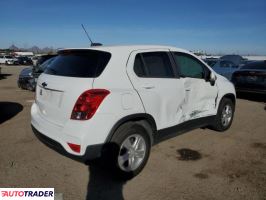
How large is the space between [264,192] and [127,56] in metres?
2.50

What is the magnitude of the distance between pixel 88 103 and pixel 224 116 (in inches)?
145

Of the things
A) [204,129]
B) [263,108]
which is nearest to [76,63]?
[204,129]

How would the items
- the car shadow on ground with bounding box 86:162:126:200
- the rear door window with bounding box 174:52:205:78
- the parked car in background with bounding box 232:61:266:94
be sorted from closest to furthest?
the car shadow on ground with bounding box 86:162:126:200
the rear door window with bounding box 174:52:205:78
the parked car in background with bounding box 232:61:266:94

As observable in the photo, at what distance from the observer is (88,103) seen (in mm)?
3301

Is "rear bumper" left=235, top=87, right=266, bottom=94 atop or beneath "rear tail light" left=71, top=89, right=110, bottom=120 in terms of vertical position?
beneath

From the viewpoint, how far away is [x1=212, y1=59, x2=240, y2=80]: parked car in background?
43.8ft

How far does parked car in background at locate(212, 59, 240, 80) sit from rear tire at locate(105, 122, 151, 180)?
10.4 metres

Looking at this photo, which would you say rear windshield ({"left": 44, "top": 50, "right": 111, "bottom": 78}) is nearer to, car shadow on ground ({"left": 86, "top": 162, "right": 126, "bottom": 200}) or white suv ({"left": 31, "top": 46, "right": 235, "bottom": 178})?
white suv ({"left": 31, "top": 46, "right": 235, "bottom": 178})

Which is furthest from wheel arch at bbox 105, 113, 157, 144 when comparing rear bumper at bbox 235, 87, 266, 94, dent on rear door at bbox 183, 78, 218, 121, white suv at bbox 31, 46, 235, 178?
rear bumper at bbox 235, 87, 266, 94

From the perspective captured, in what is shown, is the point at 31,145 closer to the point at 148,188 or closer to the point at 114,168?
the point at 114,168

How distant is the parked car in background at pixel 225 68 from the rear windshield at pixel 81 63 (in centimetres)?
1074

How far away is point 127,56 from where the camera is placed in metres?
3.79

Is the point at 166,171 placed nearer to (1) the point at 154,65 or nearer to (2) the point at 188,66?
(1) the point at 154,65

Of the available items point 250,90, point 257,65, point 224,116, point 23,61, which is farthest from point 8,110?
point 23,61
